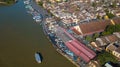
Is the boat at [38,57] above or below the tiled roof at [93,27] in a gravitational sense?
below

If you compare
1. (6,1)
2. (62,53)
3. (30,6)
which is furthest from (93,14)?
(6,1)

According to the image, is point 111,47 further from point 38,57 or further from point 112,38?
point 38,57

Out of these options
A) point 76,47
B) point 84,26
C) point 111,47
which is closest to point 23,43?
point 76,47

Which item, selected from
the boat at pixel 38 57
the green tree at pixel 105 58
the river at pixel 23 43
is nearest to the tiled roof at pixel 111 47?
the green tree at pixel 105 58

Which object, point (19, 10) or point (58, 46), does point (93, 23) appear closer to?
point (58, 46)

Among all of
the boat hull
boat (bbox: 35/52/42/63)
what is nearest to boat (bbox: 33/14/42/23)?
boat (bbox: 35/52/42/63)

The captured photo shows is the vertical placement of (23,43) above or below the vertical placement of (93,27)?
below

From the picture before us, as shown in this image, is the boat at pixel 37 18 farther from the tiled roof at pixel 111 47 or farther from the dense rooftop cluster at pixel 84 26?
the tiled roof at pixel 111 47

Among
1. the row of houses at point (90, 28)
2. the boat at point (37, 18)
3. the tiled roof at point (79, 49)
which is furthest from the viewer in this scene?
the boat at point (37, 18)

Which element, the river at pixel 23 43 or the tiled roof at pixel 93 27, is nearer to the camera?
the river at pixel 23 43
